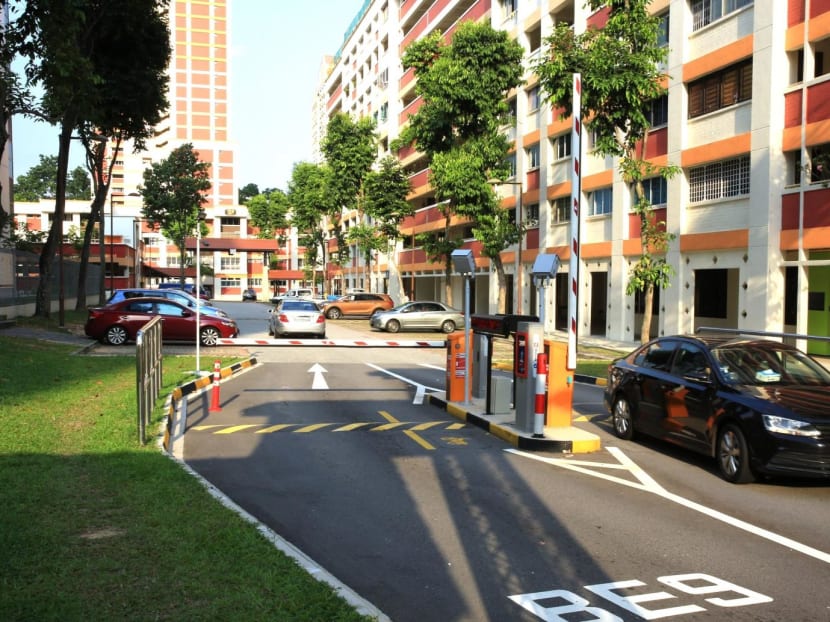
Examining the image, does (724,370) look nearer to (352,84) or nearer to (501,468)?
(501,468)

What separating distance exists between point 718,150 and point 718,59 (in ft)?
9.55

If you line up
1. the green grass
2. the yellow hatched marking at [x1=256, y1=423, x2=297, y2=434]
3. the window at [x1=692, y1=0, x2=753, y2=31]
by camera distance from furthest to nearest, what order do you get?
the window at [x1=692, y1=0, x2=753, y2=31]
the yellow hatched marking at [x1=256, y1=423, x2=297, y2=434]
the green grass

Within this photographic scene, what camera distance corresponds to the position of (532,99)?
A: 3641 centimetres

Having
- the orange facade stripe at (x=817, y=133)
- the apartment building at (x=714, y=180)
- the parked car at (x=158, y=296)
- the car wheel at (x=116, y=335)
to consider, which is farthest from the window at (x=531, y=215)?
the car wheel at (x=116, y=335)

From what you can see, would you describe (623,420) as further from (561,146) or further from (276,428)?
(561,146)

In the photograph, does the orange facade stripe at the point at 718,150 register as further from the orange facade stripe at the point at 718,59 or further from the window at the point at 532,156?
the window at the point at 532,156

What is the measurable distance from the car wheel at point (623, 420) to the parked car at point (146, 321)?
15.6 metres

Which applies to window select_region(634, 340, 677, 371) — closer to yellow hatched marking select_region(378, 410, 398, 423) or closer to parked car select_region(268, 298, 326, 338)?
yellow hatched marking select_region(378, 410, 398, 423)

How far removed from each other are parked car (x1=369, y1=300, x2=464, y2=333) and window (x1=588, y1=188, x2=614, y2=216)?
746 centimetres

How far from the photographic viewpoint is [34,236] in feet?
160

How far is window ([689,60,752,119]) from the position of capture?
74.1 ft

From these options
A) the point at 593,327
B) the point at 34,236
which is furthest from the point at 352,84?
the point at 593,327

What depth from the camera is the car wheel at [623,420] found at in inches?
412

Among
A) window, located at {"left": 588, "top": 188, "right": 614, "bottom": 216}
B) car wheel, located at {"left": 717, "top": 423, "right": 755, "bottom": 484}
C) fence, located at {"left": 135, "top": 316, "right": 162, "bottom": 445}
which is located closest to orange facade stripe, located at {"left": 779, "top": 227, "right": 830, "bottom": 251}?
window, located at {"left": 588, "top": 188, "right": 614, "bottom": 216}
